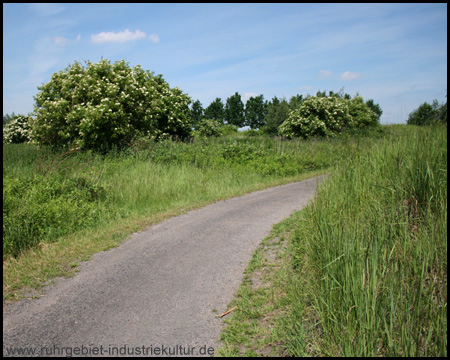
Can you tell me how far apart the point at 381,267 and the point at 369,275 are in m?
0.25

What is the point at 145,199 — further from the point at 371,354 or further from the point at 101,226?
the point at 371,354

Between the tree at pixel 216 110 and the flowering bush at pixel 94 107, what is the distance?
4852 centimetres

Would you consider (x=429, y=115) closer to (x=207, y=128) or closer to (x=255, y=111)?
(x=207, y=128)

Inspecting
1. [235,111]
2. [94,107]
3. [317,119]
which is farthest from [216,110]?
[94,107]

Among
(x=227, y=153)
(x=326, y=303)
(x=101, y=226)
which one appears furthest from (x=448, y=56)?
(x=227, y=153)

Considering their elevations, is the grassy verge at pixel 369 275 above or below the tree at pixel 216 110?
below

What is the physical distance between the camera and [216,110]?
2847 inches

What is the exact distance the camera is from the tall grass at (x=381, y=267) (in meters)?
2.94

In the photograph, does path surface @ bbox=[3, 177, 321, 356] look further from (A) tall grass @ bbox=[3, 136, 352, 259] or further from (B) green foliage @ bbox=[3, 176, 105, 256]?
(A) tall grass @ bbox=[3, 136, 352, 259]

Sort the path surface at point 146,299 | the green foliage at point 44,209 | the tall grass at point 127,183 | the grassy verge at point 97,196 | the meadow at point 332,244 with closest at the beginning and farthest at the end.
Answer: the meadow at point 332,244 < the path surface at point 146,299 < the grassy verge at point 97,196 < the green foliage at point 44,209 < the tall grass at point 127,183

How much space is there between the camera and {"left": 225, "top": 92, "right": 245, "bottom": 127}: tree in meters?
71.3

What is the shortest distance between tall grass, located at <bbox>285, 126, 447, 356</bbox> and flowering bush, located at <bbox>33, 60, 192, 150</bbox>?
1645 cm

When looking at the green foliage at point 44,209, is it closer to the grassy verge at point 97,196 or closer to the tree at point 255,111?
the grassy verge at point 97,196

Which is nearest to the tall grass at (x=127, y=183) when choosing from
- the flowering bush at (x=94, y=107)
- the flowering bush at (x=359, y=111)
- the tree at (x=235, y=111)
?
the flowering bush at (x=94, y=107)
